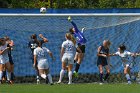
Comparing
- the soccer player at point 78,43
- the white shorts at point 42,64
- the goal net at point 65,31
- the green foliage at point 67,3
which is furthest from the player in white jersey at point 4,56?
the green foliage at point 67,3

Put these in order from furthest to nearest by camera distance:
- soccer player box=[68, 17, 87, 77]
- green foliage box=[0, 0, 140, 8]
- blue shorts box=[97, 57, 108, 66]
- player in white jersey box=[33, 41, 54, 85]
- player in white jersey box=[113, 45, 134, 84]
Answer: green foliage box=[0, 0, 140, 8]
soccer player box=[68, 17, 87, 77]
blue shorts box=[97, 57, 108, 66]
player in white jersey box=[113, 45, 134, 84]
player in white jersey box=[33, 41, 54, 85]

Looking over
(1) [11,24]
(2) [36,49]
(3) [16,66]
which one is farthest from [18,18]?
(2) [36,49]

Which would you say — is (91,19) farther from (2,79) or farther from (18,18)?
(2,79)

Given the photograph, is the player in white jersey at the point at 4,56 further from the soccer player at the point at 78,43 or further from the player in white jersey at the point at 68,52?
the soccer player at the point at 78,43

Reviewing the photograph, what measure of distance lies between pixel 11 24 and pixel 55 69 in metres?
2.99

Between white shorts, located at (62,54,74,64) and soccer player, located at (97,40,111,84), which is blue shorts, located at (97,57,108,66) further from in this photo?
white shorts, located at (62,54,74,64)

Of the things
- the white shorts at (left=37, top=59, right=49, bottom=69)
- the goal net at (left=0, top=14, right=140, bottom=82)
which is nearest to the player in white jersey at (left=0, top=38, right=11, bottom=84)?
the white shorts at (left=37, top=59, right=49, bottom=69)

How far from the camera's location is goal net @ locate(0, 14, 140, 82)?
28281 millimetres

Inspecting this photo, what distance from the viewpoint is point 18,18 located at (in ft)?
94.0

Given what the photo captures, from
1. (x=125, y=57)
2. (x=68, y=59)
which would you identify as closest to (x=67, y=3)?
(x=125, y=57)

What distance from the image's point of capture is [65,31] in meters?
28.8

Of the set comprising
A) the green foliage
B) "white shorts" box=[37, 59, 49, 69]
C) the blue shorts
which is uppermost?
"white shorts" box=[37, 59, 49, 69]

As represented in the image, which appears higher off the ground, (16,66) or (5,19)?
(5,19)

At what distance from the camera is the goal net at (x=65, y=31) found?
28281mm
